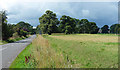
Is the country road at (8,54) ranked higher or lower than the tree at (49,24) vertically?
lower

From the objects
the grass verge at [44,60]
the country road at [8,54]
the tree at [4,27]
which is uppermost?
the tree at [4,27]

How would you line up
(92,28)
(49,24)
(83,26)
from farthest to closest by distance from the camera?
(92,28)
(83,26)
(49,24)

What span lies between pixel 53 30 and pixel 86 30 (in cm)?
3050

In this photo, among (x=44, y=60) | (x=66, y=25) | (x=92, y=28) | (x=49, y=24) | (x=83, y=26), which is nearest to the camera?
(x=44, y=60)

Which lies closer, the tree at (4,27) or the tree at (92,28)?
the tree at (4,27)

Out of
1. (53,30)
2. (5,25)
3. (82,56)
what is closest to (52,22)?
(53,30)

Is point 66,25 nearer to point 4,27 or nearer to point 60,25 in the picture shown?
point 60,25

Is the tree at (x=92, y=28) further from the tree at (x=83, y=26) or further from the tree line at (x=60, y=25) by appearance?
the tree at (x=83, y=26)

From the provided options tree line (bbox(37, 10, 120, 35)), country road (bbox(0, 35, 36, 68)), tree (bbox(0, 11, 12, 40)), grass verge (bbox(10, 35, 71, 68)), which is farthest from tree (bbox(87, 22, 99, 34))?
grass verge (bbox(10, 35, 71, 68))

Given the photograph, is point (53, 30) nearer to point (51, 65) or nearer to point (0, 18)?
point (0, 18)

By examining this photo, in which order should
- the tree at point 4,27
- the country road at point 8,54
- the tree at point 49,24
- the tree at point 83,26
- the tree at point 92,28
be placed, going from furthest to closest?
the tree at point 92,28
the tree at point 83,26
the tree at point 49,24
the tree at point 4,27
the country road at point 8,54

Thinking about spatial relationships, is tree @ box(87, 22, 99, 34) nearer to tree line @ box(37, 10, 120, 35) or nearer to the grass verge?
tree line @ box(37, 10, 120, 35)

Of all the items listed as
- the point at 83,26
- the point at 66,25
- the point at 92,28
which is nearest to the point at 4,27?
the point at 66,25

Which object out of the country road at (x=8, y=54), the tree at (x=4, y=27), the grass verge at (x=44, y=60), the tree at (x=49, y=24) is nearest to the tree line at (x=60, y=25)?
the tree at (x=49, y=24)
